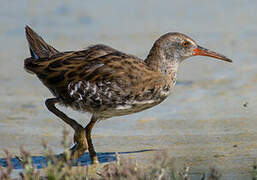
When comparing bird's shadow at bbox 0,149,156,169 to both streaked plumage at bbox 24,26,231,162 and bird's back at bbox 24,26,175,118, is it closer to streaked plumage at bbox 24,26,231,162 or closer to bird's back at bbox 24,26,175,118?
streaked plumage at bbox 24,26,231,162

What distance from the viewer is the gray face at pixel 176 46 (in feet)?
27.3

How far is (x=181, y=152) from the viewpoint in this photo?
8.07 metres

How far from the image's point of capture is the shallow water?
338 inches

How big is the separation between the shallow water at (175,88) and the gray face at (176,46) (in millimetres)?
1134

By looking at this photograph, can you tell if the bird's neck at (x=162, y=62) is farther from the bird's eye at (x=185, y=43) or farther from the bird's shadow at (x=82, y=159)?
the bird's shadow at (x=82, y=159)

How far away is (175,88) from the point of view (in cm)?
1159

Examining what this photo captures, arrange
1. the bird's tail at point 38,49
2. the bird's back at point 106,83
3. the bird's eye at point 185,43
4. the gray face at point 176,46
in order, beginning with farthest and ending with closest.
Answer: the bird's tail at point 38,49 → the bird's eye at point 185,43 → the gray face at point 176,46 → the bird's back at point 106,83

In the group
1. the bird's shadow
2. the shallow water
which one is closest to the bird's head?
the shallow water

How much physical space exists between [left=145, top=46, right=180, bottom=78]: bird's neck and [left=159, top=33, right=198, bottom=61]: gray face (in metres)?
0.02

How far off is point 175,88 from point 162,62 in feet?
11.0

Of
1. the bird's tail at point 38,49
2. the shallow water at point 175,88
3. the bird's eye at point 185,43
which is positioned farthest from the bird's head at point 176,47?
the bird's tail at point 38,49

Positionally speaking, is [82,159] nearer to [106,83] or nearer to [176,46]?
[106,83]

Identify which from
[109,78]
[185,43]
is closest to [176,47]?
[185,43]

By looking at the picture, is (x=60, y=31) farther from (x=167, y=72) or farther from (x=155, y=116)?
(x=167, y=72)
